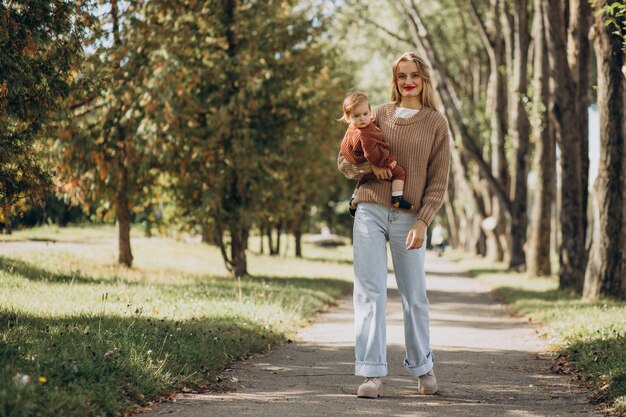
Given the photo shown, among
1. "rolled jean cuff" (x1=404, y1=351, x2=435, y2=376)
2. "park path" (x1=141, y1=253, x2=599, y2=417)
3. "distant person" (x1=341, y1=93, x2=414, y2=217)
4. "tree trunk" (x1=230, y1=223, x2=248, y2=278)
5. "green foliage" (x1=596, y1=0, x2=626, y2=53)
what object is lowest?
"park path" (x1=141, y1=253, x2=599, y2=417)

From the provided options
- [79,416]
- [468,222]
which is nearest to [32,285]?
[79,416]

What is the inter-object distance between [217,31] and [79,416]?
45.2 ft

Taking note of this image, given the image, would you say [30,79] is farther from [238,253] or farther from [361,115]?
[238,253]

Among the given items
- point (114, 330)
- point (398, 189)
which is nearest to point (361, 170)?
point (398, 189)

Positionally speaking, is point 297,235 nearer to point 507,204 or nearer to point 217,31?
point 507,204

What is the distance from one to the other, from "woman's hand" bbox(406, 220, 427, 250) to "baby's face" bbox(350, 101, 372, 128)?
78cm

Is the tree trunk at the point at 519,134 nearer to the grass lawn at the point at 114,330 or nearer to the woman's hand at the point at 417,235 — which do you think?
the grass lawn at the point at 114,330

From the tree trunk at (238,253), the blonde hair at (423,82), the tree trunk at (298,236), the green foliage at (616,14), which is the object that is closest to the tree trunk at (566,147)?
the green foliage at (616,14)

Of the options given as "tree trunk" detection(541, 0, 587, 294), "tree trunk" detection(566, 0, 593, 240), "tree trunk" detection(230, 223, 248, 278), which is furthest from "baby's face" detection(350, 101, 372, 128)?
"tree trunk" detection(230, 223, 248, 278)

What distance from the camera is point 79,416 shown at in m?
5.18

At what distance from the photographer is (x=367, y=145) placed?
20.5 ft

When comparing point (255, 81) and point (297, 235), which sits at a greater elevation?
point (255, 81)

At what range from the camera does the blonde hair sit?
652 centimetres

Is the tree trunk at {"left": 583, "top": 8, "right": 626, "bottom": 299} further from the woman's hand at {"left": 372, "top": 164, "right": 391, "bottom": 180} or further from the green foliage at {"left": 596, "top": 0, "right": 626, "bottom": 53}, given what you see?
the woman's hand at {"left": 372, "top": 164, "right": 391, "bottom": 180}
